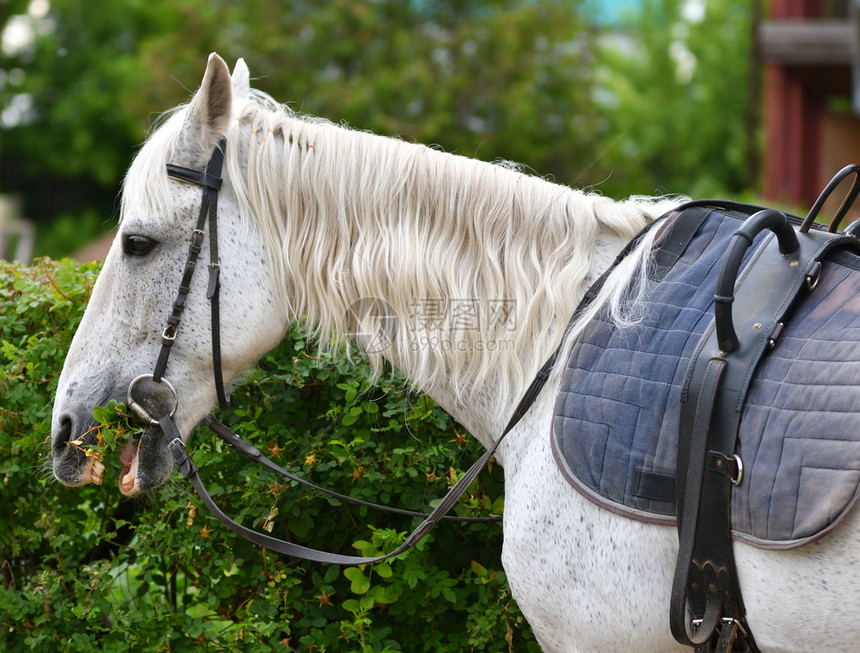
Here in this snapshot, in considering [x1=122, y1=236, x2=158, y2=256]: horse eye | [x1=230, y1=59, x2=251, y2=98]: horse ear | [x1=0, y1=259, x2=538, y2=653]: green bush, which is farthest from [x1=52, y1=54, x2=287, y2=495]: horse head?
[x1=0, y1=259, x2=538, y2=653]: green bush

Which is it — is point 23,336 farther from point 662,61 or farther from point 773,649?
point 662,61

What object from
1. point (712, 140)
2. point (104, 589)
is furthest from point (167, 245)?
point (712, 140)

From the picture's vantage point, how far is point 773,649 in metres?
1.72

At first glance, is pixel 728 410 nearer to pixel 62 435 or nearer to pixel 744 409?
pixel 744 409

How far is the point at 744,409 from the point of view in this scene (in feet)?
5.69

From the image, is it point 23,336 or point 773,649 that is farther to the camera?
point 23,336

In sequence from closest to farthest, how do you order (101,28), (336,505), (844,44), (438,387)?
(438,387)
(336,505)
(844,44)
(101,28)

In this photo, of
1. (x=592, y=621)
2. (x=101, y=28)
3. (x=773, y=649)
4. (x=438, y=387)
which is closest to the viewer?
(x=773, y=649)

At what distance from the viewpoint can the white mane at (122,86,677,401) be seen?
213 cm

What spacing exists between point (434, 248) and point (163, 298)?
74 cm

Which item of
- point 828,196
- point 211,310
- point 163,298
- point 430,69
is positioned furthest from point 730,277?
point 430,69

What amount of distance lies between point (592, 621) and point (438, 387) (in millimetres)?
730

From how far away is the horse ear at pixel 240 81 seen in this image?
2.36m

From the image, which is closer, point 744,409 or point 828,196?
point 744,409
